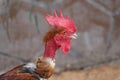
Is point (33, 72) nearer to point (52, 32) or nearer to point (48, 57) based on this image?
point (48, 57)

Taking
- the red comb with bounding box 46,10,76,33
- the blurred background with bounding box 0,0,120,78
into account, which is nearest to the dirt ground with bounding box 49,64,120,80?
the blurred background with bounding box 0,0,120,78

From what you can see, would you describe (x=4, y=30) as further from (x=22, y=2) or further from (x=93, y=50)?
(x=93, y=50)

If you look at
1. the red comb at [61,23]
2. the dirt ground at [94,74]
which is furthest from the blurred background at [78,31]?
the red comb at [61,23]

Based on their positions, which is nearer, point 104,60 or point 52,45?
point 52,45

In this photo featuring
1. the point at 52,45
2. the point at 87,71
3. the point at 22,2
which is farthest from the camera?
the point at 87,71

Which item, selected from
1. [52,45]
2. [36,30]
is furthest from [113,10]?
[52,45]

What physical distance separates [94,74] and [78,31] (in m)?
0.50

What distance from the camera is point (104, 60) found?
4.35 m

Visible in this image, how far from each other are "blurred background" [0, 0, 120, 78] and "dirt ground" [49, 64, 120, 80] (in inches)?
3.3

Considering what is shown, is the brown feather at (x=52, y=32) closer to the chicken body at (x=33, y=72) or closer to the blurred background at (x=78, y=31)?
the chicken body at (x=33, y=72)

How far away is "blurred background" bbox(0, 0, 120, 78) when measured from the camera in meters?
4.00

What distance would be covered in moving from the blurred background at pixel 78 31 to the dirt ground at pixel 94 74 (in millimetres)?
85

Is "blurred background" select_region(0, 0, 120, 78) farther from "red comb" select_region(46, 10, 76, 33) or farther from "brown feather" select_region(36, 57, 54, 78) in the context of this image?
"brown feather" select_region(36, 57, 54, 78)

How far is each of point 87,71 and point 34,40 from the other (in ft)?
2.22
